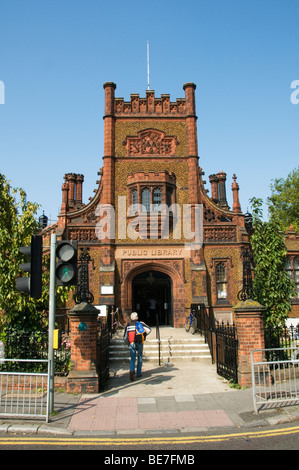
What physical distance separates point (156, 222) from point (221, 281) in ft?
15.5

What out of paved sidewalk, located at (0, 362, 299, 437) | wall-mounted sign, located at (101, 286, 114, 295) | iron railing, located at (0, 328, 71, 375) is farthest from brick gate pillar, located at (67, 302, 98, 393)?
wall-mounted sign, located at (101, 286, 114, 295)

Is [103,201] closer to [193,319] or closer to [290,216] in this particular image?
[193,319]

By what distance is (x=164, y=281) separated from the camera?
68.2ft

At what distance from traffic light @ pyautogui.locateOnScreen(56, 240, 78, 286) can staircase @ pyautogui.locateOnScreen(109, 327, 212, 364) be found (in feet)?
21.1

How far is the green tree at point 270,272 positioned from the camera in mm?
12852

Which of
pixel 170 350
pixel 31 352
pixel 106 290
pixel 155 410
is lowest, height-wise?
pixel 155 410

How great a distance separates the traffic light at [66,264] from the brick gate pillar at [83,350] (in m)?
2.20

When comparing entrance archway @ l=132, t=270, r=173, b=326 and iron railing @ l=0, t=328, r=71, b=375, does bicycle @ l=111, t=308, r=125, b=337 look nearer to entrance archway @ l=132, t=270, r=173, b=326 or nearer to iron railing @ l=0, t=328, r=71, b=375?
entrance archway @ l=132, t=270, r=173, b=326

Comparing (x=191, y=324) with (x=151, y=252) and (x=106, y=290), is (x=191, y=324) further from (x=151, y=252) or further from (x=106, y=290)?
(x=106, y=290)

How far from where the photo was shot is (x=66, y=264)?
24.7 ft

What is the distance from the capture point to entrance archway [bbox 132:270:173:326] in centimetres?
2047

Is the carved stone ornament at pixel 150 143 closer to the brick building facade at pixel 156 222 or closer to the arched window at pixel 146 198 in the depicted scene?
the brick building facade at pixel 156 222

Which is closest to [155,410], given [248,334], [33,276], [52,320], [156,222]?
[52,320]

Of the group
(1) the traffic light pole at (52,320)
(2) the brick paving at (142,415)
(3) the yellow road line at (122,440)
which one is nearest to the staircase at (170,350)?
(2) the brick paving at (142,415)
